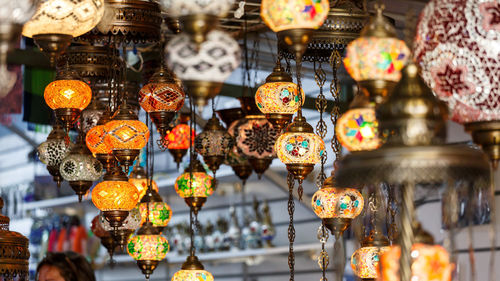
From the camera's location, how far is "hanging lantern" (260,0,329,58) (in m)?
1.71

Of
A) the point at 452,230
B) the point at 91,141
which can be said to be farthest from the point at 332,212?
the point at 452,230

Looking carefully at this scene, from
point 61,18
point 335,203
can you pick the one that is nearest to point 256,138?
point 335,203

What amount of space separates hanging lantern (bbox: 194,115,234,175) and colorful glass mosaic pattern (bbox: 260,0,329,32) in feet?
6.09

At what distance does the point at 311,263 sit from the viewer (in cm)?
661

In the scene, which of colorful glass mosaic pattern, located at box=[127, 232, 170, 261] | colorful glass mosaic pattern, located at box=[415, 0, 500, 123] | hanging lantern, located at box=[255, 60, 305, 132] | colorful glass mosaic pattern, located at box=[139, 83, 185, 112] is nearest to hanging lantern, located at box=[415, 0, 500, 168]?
colorful glass mosaic pattern, located at box=[415, 0, 500, 123]

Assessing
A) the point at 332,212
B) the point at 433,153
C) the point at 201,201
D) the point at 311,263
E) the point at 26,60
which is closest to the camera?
the point at 433,153

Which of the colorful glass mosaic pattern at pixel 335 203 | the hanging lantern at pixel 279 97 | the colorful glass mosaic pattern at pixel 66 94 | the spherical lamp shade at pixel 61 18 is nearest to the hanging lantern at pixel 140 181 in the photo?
the colorful glass mosaic pattern at pixel 66 94

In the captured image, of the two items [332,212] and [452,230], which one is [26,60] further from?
[452,230]

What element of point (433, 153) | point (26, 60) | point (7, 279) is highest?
point (26, 60)

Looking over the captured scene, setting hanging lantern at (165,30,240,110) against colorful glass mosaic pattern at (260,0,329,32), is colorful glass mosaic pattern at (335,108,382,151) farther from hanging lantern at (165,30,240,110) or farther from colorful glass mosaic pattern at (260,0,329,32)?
hanging lantern at (165,30,240,110)

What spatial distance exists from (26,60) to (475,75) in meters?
3.38

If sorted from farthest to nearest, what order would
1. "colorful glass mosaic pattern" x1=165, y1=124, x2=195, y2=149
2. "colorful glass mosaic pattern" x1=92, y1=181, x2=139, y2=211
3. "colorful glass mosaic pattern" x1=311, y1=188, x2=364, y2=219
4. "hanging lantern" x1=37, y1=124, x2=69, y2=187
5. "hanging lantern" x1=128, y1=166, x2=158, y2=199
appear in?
"colorful glass mosaic pattern" x1=165, y1=124, x2=195, y2=149 < "hanging lantern" x1=128, y1=166, x2=158, y2=199 < "hanging lantern" x1=37, y1=124, x2=69, y2=187 < "colorful glass mosaic pattern" x1=92, y1=181, x2=139, y2=211 < "colorful glass mosaic pattern" x1=311, y1=188, x2=364, y2=219

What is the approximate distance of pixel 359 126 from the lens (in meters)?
1.80

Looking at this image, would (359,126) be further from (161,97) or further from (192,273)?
(161,97)
